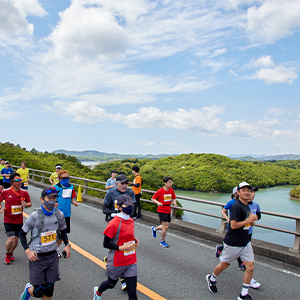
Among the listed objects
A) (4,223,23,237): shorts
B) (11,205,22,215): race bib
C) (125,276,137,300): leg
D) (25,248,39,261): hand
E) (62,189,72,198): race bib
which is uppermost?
(62,189,72,198): race bib

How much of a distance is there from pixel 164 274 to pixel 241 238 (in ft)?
5.74

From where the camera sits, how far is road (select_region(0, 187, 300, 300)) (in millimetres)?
3963

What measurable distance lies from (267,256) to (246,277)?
222 cm

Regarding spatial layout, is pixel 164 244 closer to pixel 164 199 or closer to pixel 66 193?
pixel 164 199

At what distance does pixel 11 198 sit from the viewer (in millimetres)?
5117

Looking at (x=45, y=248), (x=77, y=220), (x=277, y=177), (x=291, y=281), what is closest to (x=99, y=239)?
(x=77, y=220)

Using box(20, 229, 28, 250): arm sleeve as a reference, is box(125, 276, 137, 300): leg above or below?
below

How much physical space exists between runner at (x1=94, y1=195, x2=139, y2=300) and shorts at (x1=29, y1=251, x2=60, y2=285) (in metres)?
0.75

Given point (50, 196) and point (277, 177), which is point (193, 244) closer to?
point (50, 196)

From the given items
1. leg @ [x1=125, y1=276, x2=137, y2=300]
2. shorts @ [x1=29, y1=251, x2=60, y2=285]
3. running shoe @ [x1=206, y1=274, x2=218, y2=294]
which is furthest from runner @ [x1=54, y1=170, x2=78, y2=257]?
running shoe @ [x1=206, y1=274, x2=218, y2=294]

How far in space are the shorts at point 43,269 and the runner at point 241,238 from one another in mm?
2578

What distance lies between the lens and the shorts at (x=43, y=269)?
Result: 3098mm

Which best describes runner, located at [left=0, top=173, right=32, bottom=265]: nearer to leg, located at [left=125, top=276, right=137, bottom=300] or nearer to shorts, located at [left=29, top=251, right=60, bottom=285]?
→ shorts, located at [left=29, top=251, right=60, bottom=285]

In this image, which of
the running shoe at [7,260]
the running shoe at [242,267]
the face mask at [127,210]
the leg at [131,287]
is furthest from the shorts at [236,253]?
the running shoe at [7,260]
